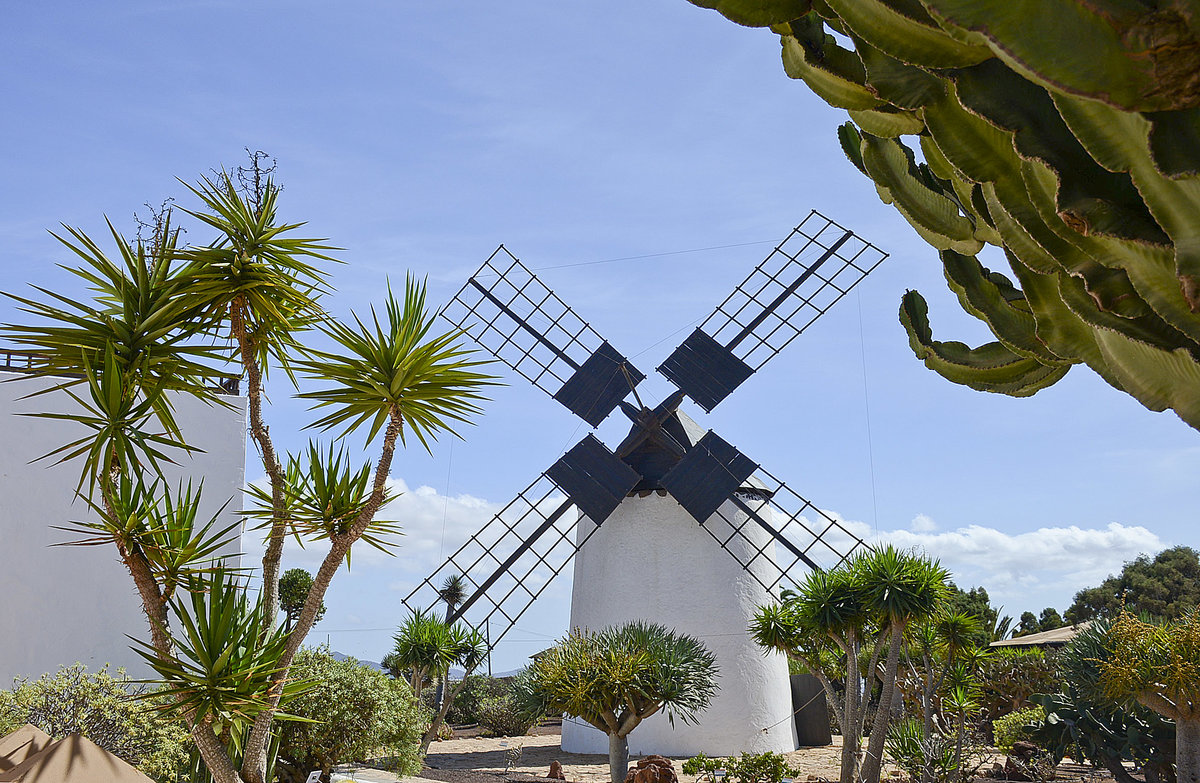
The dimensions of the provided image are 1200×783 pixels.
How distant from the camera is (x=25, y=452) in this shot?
39.9 ft

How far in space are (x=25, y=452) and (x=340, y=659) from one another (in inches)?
218

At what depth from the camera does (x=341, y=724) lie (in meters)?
9.95

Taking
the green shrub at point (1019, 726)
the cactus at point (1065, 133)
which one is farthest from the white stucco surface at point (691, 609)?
the cactus at point (1065, 133)

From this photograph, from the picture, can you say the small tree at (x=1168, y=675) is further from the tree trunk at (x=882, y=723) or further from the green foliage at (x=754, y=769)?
the green foliage at (x=754, y=769)

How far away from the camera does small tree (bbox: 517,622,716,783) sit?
11445 millimetres

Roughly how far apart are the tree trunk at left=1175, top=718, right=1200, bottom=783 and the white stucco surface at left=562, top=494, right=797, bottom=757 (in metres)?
6.78

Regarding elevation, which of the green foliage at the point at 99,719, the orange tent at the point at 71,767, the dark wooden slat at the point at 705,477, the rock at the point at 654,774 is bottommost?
the rock at the point at 654,774

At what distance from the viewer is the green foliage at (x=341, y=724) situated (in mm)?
9844

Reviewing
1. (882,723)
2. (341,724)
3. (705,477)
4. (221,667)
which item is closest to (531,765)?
(705,477)

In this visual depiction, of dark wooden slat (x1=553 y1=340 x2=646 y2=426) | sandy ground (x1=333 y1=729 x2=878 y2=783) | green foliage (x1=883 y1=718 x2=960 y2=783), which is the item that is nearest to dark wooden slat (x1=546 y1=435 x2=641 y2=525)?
dark wooden slat (x1=553 y1=340 x2=646 y2=426)

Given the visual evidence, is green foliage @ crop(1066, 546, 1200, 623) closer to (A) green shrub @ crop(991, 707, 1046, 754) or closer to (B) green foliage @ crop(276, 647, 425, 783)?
(A) green shrub @ crop(991, 707, 1046, 754)

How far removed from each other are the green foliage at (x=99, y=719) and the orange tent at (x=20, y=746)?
1.98 meters

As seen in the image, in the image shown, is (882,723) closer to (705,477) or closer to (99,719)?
(705,477)

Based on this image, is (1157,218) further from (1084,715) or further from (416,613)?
(416,613)
